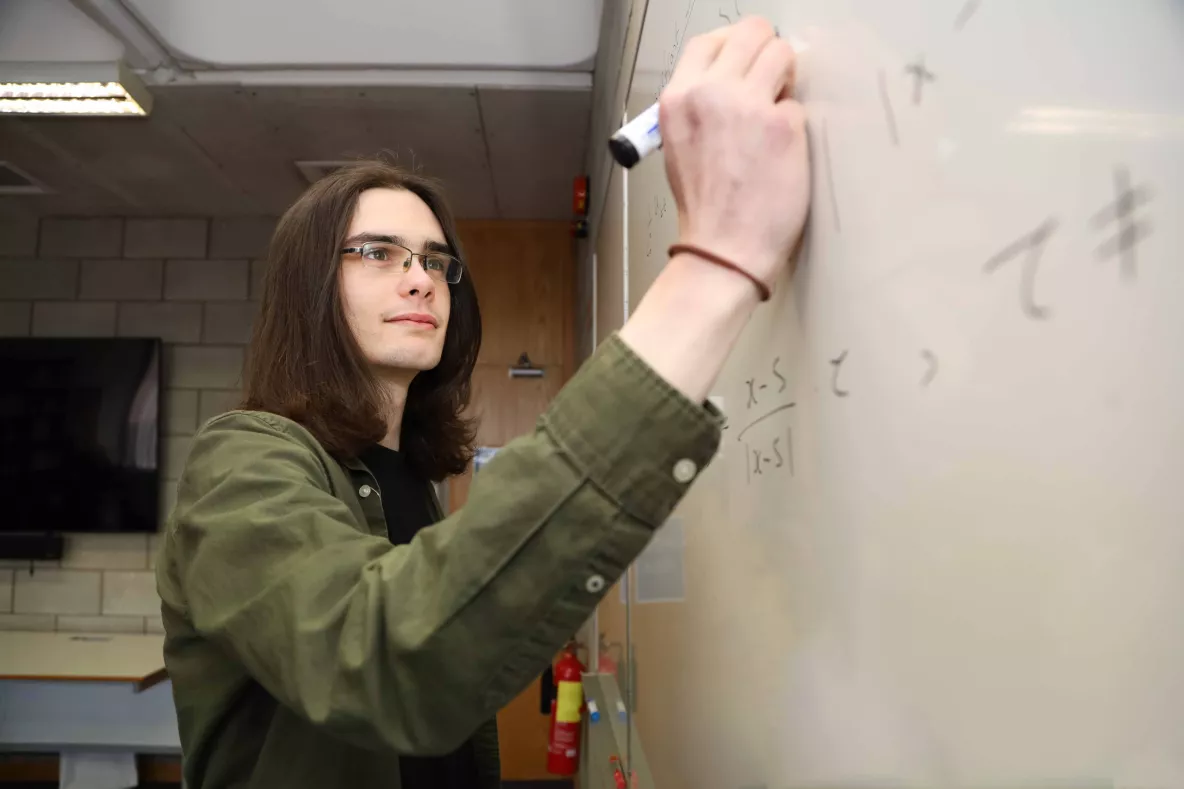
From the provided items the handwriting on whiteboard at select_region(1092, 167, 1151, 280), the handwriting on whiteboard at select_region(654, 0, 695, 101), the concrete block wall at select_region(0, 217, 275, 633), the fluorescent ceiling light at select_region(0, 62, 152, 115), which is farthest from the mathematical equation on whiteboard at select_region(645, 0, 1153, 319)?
the concrete block wall at select_region(0, 217, 275, 633)

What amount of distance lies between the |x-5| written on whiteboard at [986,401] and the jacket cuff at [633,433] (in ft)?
0.31

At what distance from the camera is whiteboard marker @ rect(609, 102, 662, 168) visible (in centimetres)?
43

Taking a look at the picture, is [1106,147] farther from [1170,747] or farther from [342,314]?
[342,314]

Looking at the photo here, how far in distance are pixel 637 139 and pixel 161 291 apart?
3.36 m

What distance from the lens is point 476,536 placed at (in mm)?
332

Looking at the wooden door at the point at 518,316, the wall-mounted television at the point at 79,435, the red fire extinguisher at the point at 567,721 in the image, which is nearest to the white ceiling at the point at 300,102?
the wooden door at the point at 518,316

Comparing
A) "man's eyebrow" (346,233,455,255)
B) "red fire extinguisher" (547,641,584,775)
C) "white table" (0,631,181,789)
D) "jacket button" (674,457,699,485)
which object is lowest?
"white table" (0,631,181,789)

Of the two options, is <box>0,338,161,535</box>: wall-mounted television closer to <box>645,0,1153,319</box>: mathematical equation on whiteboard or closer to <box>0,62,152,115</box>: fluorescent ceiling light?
<box>0,62,152,115</box>: fluorescent ceiling light

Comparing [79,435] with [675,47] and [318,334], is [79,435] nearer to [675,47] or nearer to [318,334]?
[318,334]

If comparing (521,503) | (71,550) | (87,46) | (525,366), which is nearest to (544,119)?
(525,366)

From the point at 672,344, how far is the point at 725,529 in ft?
1.02

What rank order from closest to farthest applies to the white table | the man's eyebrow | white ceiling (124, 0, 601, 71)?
the man's eyebrow, white ceiling (124, 0, 601, 71), the white table

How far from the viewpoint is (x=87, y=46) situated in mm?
1935

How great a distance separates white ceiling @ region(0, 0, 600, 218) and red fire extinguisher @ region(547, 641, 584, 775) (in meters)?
1.68
